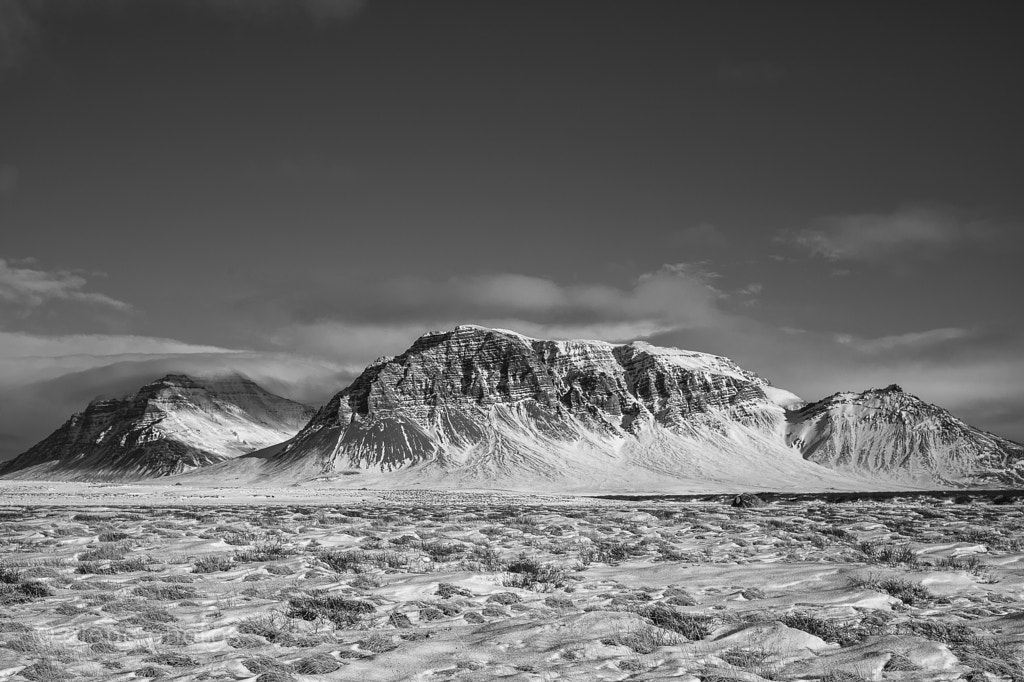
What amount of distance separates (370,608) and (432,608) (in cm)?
102

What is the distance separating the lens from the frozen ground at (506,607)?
29.6 ft

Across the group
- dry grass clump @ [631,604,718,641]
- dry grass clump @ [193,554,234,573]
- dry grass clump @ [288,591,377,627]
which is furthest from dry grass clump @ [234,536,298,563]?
dry grass clump @ [631,604,718,641]

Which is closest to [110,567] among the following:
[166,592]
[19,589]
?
[19,589]

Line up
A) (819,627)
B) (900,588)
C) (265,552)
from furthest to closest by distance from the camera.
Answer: (265,552) < (900,588) < (819,627)

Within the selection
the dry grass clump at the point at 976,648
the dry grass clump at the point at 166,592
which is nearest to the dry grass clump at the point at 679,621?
the dry grass clump at the point at 976,648

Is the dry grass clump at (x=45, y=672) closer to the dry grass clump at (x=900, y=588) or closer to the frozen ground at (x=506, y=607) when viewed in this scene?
the frozen ground at (x=506, y=607)

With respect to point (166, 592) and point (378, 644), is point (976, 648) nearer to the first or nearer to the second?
point (378, 644)

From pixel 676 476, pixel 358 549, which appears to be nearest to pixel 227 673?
pixel 358 549

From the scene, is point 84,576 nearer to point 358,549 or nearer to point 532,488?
point 358,549

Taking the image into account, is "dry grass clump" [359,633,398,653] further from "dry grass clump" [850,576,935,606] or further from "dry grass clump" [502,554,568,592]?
"dry grass clump" [850,576,935,606]

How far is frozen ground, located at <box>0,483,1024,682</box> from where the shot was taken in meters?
9.02

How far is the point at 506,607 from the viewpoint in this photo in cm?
1245

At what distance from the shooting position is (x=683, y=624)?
10.7m

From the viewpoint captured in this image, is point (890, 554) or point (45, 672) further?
point (890, 554)
